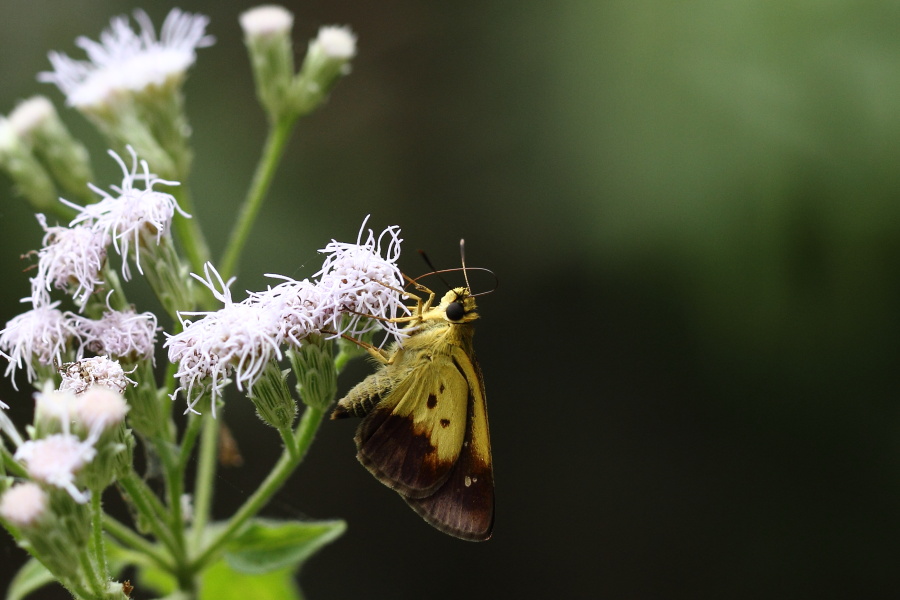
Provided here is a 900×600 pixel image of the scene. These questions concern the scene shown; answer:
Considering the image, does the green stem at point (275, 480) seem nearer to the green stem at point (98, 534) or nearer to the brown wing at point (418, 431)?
the brown wing at point (418, 431)

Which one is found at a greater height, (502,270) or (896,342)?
(502,270)

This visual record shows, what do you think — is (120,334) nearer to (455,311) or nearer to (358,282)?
(358,282)

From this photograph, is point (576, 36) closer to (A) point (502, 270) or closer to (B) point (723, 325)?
(A) point (502, 270)

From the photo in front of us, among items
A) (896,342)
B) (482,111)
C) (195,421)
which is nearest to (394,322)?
(195,421)

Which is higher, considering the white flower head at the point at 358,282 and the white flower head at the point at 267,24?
the white flower head at the point at 267,24

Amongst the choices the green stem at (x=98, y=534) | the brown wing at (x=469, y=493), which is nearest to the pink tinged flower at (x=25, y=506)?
the green stem at (x=98, y=534)

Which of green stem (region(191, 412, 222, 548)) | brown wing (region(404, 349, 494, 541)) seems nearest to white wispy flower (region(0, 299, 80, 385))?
green stem (region(191, 412, 222, 548))

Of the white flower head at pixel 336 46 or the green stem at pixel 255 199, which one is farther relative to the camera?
the white flower head at pixel 336 46
